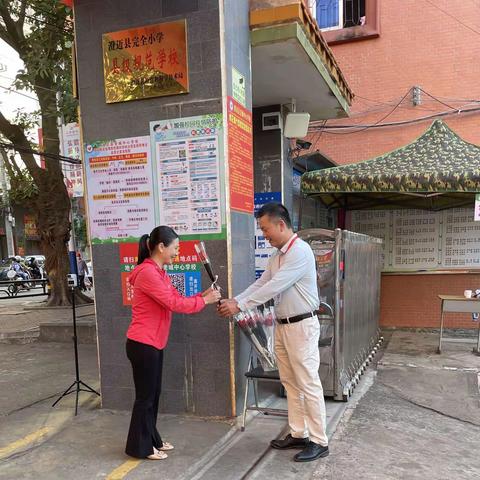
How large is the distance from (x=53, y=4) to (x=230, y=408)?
5.95 m

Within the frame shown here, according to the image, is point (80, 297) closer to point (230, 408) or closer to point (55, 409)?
point (55, 409)

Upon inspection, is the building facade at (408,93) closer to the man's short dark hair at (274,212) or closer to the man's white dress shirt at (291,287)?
the man's white dress shirt at (291,287)

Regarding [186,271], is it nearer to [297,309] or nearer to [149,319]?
[149,319]

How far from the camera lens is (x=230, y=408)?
3.77 metres

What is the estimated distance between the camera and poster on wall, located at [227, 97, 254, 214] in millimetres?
3744

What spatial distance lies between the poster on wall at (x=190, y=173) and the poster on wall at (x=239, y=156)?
123 millimetres

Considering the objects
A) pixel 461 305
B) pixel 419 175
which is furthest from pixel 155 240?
pixel 461 305

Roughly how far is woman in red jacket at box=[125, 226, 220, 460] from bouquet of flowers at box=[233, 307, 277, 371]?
18.0 inches

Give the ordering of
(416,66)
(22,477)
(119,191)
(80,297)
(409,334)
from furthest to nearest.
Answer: (80,297) < (416,66) < (409,334) < (119,191) < (22,477)

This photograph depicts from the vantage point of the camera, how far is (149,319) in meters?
3.06

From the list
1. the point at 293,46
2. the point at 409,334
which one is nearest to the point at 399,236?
the point at 409,334

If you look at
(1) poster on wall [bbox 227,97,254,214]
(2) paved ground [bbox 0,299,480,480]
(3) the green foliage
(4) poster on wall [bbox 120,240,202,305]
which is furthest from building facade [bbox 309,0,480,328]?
(4) poster on wall [bbox 120,240,202,305]

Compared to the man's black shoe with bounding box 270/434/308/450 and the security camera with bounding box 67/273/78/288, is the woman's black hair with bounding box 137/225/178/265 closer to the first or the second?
the security camera with bounding box 67/273/78/288

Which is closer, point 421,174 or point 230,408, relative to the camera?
point 230,408
